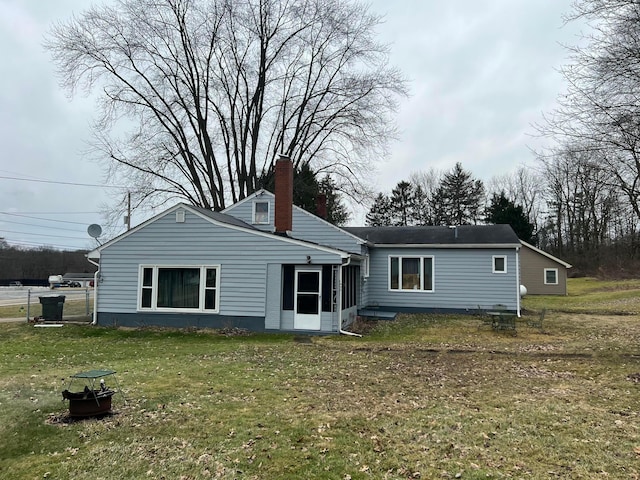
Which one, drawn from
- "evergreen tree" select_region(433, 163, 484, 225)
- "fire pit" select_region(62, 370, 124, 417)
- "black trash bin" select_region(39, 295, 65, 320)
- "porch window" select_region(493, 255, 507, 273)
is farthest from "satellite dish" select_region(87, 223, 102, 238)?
"evergreen tree" select_region(433, 163, 484, 225)

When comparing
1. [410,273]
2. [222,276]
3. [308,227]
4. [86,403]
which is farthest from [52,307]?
[410,273]

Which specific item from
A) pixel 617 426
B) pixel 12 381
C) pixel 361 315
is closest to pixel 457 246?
pixel 361 315

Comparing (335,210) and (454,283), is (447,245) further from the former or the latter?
(335,210)

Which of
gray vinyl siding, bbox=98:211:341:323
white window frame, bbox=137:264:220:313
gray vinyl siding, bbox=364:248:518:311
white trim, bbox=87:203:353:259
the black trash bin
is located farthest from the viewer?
gray vinyl siding, bbox=364:248:518:311

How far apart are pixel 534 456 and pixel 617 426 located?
1.62 metres

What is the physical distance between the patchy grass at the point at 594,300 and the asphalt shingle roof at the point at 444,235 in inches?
189

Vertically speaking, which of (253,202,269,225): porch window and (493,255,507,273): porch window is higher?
(253,202,269,225): porch window

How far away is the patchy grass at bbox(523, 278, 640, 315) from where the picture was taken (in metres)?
20.4

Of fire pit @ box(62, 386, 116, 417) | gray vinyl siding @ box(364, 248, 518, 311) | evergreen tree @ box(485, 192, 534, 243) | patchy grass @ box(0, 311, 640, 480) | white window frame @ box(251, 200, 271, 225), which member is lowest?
A: patchy grass @ box(0, 311, 640, 480)

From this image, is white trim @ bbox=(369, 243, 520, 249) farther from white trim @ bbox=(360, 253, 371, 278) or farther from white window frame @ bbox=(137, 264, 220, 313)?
white window frame @ bbox=(137, 264, 220, 313)

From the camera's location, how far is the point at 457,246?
1831cm

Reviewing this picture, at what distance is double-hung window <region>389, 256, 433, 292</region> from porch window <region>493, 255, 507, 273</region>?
2.63m

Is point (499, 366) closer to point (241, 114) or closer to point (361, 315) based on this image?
point (361, 315)

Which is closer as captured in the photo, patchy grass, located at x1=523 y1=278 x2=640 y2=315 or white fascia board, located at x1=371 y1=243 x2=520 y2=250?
white fascia board, located at x1=371 y1=243 x2=520 y2=250
